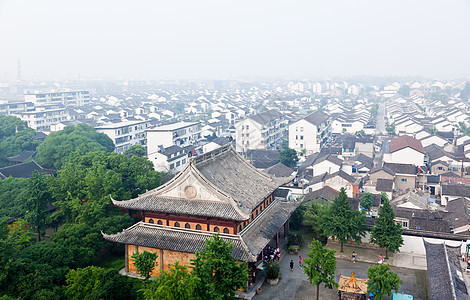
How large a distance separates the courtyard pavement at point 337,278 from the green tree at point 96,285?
780 centimetres

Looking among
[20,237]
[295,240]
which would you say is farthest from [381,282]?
[20,237]

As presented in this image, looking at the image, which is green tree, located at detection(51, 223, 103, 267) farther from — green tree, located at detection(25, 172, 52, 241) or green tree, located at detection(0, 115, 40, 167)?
green tree, located at detection(0, 115, 40, 167)

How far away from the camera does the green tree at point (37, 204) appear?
30203mm

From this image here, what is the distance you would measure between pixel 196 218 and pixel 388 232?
539 inches

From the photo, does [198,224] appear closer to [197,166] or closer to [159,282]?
[197,166]

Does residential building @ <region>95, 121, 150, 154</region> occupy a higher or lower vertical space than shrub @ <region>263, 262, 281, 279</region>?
higher

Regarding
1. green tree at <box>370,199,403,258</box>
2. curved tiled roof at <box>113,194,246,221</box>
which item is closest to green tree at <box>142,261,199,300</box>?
curved tiled roof at <box>113,194,246,221</box>

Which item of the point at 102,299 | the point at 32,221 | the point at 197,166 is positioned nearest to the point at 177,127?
the point at 32,221

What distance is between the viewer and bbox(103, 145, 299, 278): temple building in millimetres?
23594

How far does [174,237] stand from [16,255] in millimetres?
8731

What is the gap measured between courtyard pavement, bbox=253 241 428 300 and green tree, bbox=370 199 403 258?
1391 millimetres

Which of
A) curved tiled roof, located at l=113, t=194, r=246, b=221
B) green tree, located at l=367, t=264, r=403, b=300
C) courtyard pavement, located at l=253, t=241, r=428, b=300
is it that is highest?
curved tiled roof, located at l=113, t=194, r=246, b=221

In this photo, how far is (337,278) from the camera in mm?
26219

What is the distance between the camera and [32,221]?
3028 cm
